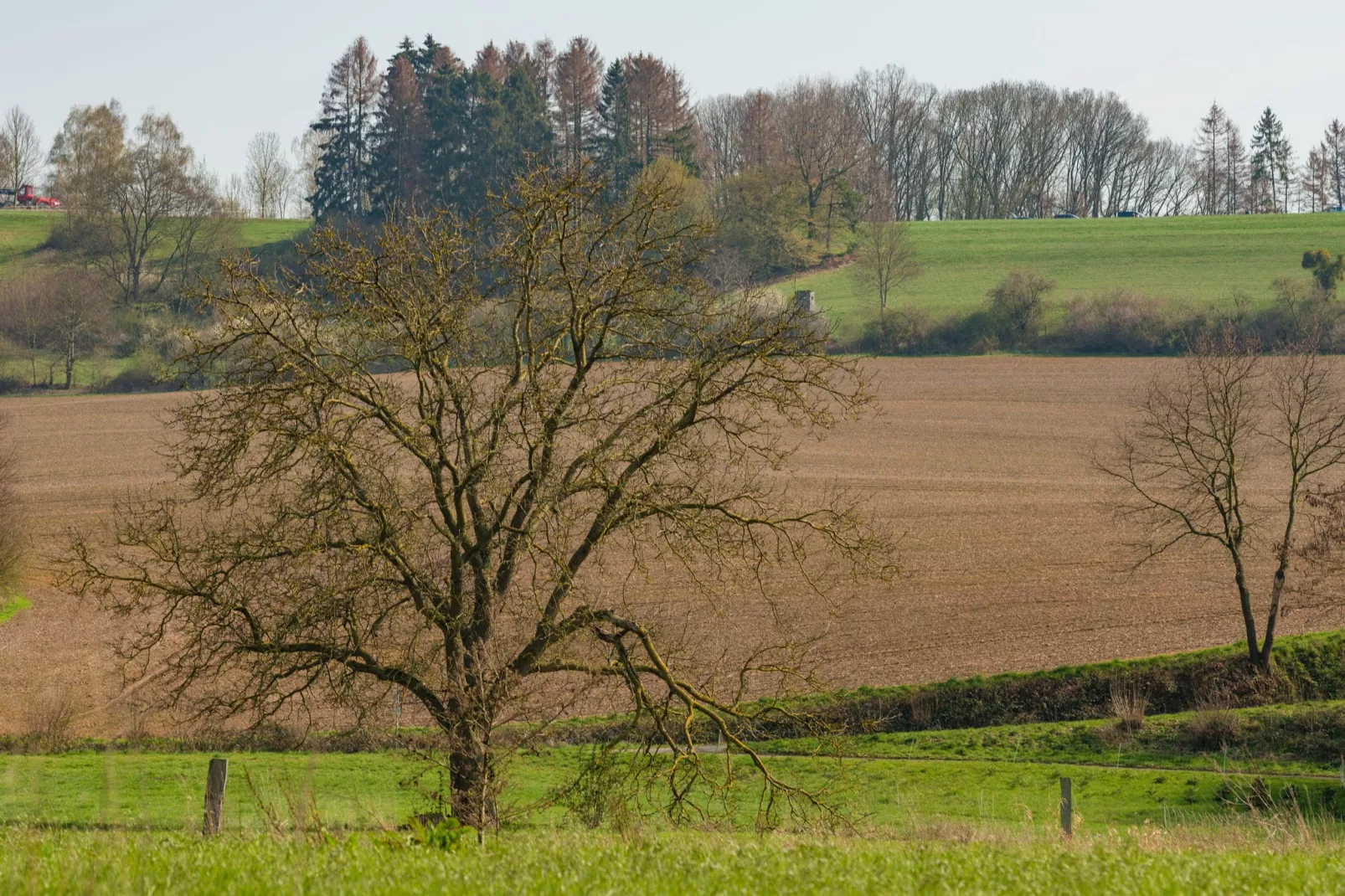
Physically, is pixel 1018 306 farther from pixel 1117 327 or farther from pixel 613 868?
pixel 613 868

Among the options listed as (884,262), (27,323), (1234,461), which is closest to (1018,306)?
(884,262)

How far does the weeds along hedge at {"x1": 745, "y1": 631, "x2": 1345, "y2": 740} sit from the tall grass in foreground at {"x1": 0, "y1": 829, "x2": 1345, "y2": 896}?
745 inches

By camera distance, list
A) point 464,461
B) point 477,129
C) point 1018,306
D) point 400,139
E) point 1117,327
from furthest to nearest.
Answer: point 400,139 → point 477,129 → point 1018,306 → point 1117,327 → point 464,461

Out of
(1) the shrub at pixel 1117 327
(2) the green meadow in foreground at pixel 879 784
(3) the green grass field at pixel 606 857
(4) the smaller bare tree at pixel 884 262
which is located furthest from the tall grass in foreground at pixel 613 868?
(4) the smaller bare tree at pixel 884 262

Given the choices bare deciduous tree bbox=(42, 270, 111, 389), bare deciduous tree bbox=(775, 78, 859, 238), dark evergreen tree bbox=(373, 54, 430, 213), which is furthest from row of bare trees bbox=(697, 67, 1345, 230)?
bare deciduous tree bbox=(42, 270, 111, 389)

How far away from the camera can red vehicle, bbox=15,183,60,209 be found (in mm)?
110675

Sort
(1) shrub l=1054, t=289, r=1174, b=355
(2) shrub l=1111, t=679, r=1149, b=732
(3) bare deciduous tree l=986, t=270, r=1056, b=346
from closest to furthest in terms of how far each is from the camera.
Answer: (2) shrub l=1111, t=679, r=1149, b=732
(1) shrub l=1054, t=289, r=1174, b=355
(3) bare deciduous tree l=986, t=270, r=1056, b=346

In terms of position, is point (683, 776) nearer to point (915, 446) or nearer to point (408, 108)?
point (915, 446)

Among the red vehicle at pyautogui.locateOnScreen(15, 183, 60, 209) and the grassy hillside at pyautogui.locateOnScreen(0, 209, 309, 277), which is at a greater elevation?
the red vehicle at pyautogui.locateOnScreen(15, 183, 60, 209)

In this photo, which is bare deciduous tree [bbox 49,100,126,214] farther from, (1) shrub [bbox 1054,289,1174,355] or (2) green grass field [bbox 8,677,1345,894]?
(2) green grass field [bbox 8,677,1345,894]

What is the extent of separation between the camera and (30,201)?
110938mm

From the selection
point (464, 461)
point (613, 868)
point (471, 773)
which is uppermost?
point (464, 461)

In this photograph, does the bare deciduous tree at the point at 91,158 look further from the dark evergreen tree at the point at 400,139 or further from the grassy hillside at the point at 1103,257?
the grassy hillside at the point at 1103,257

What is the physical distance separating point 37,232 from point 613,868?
329 ft
